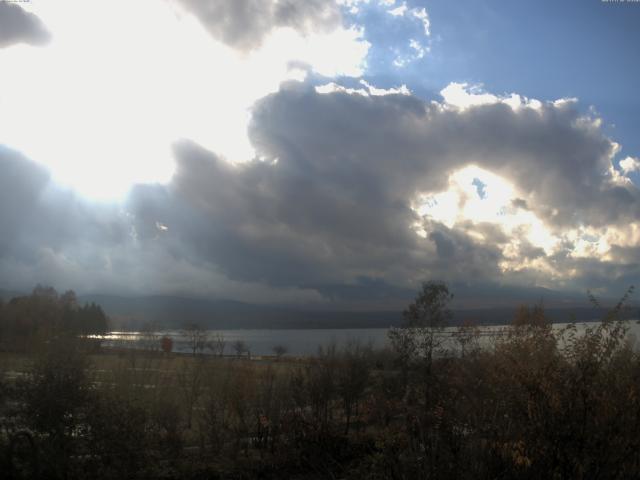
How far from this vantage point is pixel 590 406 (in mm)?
6824

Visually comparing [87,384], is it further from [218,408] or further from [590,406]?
[590,406]

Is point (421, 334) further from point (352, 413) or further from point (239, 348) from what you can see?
point (239, 348)

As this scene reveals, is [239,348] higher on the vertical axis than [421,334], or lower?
lower

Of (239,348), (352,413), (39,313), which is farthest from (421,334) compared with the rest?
(39,313)

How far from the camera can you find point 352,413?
79.4ft

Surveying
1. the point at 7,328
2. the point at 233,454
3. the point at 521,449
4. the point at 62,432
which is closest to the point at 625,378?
the point at 521,449

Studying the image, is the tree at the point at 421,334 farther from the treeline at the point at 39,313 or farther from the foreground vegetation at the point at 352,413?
the treeline at the point at 39,313

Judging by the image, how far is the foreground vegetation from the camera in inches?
269

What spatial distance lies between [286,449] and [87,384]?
647 cm

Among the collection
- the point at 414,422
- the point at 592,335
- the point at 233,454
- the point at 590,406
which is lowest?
the point at 233,454

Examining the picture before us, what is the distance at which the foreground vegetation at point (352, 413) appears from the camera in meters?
6.84

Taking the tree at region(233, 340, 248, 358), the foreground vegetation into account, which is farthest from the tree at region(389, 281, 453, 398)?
the tree at region(233, 340, 248, 358)

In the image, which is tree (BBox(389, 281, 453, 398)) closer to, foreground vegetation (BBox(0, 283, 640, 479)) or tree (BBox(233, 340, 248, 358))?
foreground vegetation (BBox(0, 283, 640, 479))

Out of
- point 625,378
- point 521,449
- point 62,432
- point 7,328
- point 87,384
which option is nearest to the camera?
point 521,449
